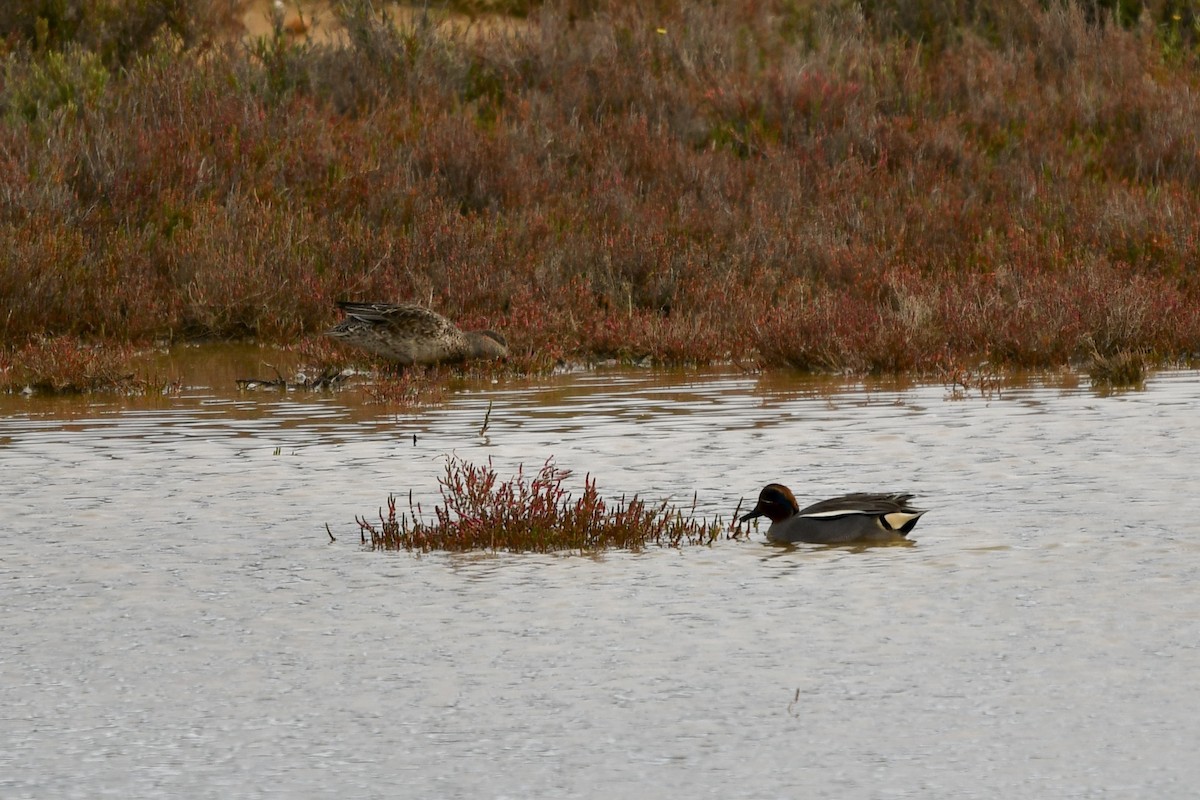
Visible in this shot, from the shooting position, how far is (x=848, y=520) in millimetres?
6926

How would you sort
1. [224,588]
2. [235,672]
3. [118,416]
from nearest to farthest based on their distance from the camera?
[235,672], [224,588], [118,416]

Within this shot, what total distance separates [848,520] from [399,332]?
577 cm

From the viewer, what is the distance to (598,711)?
15.6 ft

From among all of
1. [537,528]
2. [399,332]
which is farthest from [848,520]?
[399,332]

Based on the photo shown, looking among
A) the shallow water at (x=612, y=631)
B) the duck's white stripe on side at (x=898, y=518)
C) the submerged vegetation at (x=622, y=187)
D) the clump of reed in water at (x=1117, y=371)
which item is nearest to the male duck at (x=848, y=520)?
the duck's white stripe on side at (x=898, y=518)

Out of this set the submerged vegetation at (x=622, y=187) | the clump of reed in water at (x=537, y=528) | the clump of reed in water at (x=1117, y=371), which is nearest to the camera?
the clump of reed in water at (x=537, y=528)

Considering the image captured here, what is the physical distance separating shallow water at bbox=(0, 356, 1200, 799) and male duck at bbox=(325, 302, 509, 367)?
262cm

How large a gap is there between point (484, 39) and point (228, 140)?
4.68 m

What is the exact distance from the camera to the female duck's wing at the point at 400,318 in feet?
39.8

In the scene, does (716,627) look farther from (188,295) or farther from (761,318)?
(188,295)

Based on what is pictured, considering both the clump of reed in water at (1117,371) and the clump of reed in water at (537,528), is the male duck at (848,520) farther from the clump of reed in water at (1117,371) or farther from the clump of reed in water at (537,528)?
the clump of reed in water at (1117,371)

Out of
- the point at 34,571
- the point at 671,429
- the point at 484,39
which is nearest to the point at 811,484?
the point at 671,429

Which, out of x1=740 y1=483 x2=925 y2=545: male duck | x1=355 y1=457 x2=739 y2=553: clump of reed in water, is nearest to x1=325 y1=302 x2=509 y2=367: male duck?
x1=355 y1=457 x2=739 y2=553: clump of reed in water

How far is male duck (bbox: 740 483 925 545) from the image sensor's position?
22.5ft
